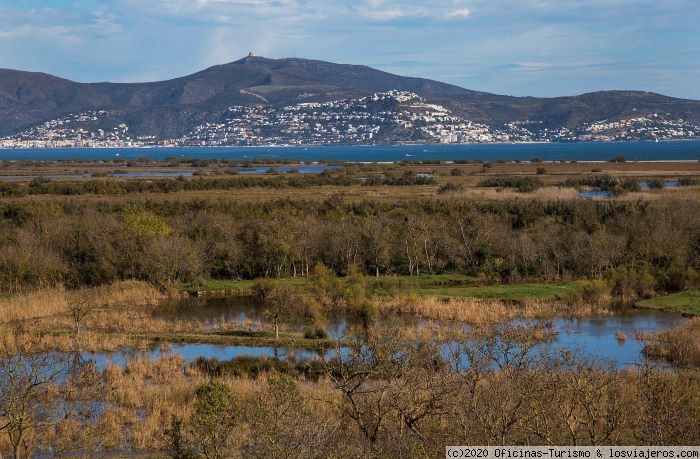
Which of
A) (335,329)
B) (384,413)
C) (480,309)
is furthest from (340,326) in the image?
(384,413)

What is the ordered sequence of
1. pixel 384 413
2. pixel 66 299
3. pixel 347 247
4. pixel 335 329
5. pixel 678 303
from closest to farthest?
pixel 384 413 → pixel 335 329 → pixel 678 303 → pixel 66 299 → pixel 347 247

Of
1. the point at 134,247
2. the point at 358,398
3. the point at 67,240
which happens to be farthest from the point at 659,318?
the point at 67,240

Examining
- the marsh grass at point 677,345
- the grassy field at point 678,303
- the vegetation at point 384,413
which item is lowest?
the grassy field at point 678,303

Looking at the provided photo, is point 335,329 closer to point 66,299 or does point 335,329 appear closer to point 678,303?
point 66,299

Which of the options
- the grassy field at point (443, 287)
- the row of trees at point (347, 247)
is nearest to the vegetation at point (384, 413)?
the grassy field at point (443, 287)

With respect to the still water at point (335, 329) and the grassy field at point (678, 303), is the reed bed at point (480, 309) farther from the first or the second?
the grassy field at point (678, 303)

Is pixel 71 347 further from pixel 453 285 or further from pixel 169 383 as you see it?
pixel 453 285

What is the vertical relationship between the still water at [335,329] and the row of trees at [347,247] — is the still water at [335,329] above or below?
below
